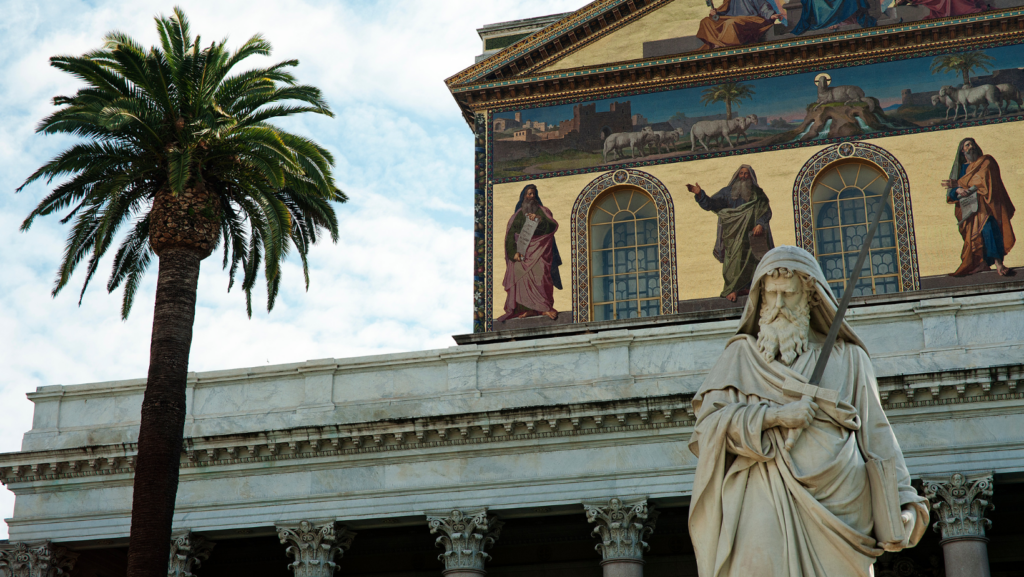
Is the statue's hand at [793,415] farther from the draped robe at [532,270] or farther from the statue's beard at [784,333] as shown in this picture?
the draped robe at [532,270]

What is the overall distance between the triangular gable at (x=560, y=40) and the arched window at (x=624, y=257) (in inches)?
143

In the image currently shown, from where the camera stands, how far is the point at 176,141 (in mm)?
22312

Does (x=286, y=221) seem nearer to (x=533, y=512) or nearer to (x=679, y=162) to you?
(x=533, y=512)

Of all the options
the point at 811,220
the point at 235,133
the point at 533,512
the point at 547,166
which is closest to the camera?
the point at 235,133

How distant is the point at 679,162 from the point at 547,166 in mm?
3007

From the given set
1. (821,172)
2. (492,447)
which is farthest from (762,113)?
(492,447)

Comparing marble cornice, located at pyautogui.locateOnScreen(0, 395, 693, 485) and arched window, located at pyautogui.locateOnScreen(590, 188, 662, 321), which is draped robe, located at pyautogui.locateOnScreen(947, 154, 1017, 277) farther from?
marble cornice, located at pyautogui.locateOnScreen(0, 395, 693, 485)

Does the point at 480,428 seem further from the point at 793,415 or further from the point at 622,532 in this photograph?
the point at 793,415

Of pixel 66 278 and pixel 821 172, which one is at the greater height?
pixel 821 172

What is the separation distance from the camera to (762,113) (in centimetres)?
2950

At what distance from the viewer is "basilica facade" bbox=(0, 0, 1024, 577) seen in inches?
963

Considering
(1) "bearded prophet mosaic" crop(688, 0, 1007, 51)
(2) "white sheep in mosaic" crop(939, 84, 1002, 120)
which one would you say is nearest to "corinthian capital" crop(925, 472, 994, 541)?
(2) "white sheep in mosaic" crop(939, 84, 1002, 120)

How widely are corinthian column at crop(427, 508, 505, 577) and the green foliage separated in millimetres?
5536

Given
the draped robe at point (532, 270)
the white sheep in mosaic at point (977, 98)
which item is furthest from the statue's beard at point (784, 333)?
the white sheep in mosaic at point (977, 98)
